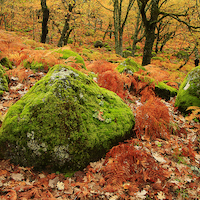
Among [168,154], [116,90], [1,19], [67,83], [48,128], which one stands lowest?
[168,154]

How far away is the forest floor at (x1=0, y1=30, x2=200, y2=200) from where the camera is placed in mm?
2055

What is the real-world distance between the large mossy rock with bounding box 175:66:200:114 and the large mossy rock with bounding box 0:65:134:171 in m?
2.90

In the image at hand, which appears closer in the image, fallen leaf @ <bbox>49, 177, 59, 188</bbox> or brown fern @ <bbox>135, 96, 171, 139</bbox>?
fallen leaf @ <bbox>49, 177, 59, 188</bbox>

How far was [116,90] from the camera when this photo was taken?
4.84 metres

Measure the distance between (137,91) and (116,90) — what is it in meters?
Result: 1.22

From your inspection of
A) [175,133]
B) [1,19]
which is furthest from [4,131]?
[1,19]

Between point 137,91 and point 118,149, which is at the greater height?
point 137,91

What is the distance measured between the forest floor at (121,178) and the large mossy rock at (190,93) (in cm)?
210

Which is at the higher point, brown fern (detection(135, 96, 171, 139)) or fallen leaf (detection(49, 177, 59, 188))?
brown fern (detection(135, 96, 171, 139))

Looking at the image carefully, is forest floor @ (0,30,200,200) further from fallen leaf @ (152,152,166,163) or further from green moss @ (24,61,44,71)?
green moss @ (24,61,44,71)

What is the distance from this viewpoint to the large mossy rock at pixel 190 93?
185 inches

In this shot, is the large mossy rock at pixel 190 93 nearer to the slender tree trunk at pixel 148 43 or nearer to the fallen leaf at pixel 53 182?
the fallen leaf at pixel 53 182

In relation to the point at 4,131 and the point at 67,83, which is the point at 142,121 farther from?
the point at 4,131

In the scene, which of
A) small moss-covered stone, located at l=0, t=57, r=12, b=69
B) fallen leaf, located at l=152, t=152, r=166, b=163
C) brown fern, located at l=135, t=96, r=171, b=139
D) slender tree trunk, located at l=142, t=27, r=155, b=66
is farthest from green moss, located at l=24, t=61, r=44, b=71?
slender tree trunk, located at l=142, t=27, r=155, b=66
